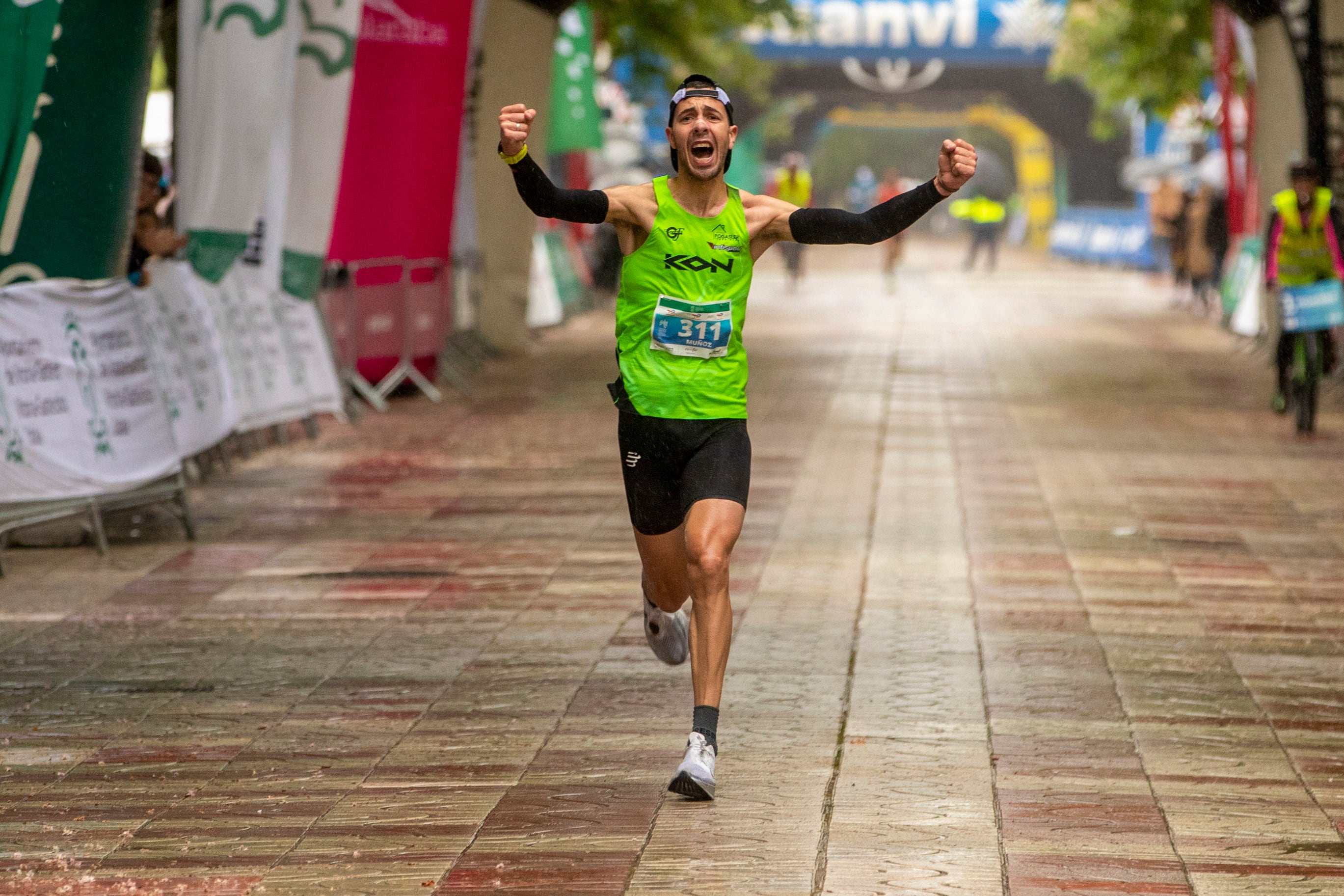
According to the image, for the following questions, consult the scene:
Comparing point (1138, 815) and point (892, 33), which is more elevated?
point (892, 33)

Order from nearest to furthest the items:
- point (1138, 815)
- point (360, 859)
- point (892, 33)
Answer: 1. point (360, 859)
2. point (1138, 815)
3. point (892, 33)

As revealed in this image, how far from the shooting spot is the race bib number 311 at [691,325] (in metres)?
5.35

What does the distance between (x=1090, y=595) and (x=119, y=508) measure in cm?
471

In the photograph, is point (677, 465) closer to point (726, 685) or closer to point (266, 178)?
point (726, 685)

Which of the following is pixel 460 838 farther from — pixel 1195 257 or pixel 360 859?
pixel 1195 257

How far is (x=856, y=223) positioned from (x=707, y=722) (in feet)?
4.96

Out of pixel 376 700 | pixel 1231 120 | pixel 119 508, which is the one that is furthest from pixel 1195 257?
pixel 376 700

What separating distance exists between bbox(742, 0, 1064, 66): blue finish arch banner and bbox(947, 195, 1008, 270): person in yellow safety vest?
480 centimetres

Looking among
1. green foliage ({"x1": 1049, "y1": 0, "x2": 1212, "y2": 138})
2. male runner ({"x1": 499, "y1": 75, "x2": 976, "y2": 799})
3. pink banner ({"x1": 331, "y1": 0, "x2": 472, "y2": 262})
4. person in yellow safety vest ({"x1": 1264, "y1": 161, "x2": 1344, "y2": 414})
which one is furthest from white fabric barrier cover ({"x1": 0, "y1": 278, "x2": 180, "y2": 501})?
green foliage ({"x1": 1049, "y1": 0, "x2": 1212, "y2": 138})

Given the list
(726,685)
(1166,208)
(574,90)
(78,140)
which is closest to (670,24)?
(574,90)

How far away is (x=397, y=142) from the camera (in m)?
15.2

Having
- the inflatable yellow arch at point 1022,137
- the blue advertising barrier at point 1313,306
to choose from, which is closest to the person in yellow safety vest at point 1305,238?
the blue advertising barrier at point 1313,306

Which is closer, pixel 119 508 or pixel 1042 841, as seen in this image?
pixel 1042 841

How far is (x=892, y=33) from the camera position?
45.3 metres
